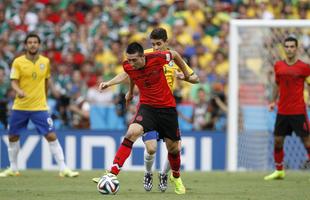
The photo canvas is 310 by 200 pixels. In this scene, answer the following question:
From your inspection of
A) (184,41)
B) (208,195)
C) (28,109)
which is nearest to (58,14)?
(184,41)

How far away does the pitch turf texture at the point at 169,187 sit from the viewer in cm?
1144

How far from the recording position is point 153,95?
11516mm

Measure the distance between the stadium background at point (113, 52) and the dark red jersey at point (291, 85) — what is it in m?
3.60

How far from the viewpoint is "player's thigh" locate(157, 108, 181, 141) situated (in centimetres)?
1155

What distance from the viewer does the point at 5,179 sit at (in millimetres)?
14531

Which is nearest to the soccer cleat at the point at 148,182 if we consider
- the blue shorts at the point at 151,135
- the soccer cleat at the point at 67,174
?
the blue shorts at the point at 151,135

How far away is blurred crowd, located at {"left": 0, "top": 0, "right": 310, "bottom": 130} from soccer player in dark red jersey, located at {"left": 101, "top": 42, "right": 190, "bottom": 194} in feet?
25.2

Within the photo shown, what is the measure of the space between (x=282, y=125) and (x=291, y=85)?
0.73 m

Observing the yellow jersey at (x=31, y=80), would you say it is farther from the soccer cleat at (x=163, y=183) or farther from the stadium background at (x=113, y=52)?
the soccer cleat at (x=163, y=183)

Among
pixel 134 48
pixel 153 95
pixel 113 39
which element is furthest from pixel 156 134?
pixel 113 39

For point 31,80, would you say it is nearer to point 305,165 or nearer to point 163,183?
point 163,183

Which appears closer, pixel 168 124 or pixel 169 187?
pixel 168 124

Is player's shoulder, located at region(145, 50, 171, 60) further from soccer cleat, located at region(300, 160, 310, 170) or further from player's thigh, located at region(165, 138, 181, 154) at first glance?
soccer cleat, located at region(300, 160, 310, 170)

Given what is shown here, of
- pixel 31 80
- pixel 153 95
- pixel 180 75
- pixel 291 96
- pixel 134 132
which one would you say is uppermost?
pixel 180 75
